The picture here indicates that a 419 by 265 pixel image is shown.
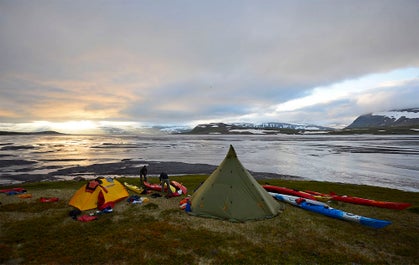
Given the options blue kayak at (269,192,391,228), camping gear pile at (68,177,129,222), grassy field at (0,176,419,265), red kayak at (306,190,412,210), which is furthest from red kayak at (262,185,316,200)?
camping gear pile at (68,177,129,222)

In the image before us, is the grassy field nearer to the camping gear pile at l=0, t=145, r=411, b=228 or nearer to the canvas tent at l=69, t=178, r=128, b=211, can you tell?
the camping gear pile at l=0, t=145, r=411, b=228

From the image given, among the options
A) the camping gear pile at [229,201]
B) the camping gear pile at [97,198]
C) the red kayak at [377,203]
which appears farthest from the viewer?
the red kayak at [377,203]

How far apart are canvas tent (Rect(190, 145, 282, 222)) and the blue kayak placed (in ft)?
5.89

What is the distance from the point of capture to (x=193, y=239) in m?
10.7

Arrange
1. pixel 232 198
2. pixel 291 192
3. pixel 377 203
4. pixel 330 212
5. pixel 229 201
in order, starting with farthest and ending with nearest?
1. pixel 291 192
2. pixel 377 203
3. pixel 330 212
4. pixel 232 198
5. pixel 229 201

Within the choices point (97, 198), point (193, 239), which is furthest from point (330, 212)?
point (97, 198)

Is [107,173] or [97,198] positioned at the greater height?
[97,198]

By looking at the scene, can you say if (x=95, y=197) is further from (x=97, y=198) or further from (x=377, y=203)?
(x=377, y=203)

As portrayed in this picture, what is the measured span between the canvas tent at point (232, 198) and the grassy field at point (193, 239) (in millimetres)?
585

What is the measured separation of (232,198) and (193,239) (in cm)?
373

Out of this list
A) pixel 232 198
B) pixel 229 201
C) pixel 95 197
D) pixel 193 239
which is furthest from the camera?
pixel 95 197

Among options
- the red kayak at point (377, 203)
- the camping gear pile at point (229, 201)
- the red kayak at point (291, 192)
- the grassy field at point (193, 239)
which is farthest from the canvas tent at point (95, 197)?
the red kayak at point (377, 203)

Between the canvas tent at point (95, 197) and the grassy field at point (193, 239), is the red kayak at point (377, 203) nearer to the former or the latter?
the grassy field at point (193, 239)

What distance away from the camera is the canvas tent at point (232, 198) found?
43.1ft
